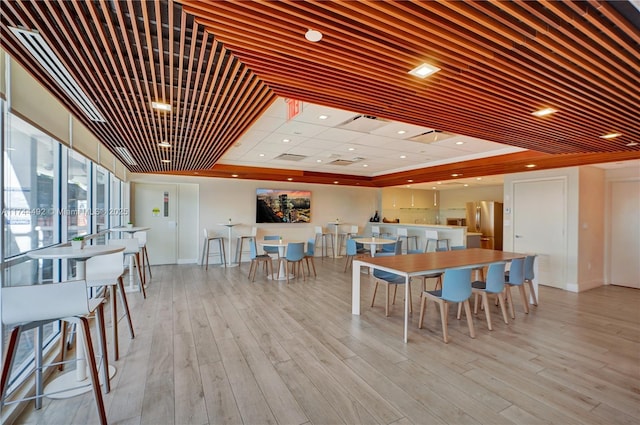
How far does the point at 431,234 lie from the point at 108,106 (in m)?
7.24

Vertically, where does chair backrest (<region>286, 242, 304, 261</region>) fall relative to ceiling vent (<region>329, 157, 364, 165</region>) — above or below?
below

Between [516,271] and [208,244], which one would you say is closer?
[516,271]

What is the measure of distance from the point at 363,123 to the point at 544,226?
4.68 meters

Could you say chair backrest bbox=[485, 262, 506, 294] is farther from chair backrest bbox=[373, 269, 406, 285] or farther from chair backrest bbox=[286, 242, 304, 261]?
chair backrest bbox=[286, 242, 304, 261]

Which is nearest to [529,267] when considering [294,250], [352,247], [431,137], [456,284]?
[456,284]

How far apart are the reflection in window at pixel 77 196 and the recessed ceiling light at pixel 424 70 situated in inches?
152

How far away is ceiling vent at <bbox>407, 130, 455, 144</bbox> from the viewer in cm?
472

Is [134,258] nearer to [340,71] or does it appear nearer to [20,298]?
[20,298]

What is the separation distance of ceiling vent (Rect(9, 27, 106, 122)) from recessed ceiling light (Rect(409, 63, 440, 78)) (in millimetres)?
2309

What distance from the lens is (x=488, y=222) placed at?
955 centimetres

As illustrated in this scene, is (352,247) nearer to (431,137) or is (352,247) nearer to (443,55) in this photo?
(431,137)

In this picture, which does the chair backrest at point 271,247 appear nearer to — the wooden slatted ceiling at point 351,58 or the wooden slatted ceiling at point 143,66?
the wooden slatted ceiling at point 143,66

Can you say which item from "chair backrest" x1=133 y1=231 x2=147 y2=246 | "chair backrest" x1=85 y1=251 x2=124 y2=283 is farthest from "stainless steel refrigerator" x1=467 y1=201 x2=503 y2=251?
"chair backrest" x1=85 y1=251 x2=124 y2=283

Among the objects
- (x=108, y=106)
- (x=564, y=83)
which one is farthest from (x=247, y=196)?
(x=564, y=83)
